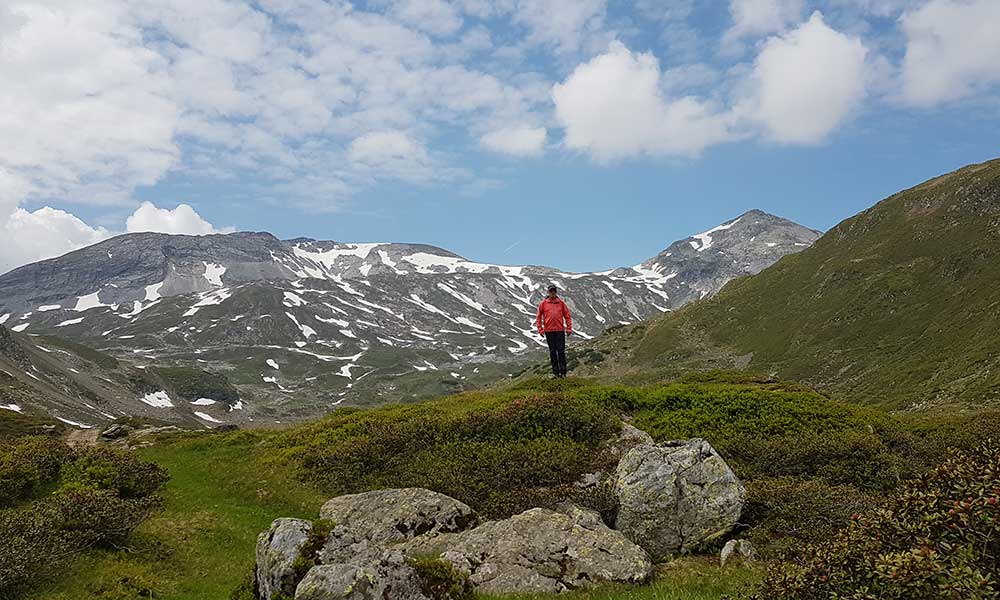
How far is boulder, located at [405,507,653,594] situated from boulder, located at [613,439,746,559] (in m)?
1.62

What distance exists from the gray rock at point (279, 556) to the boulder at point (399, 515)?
12.2 feet

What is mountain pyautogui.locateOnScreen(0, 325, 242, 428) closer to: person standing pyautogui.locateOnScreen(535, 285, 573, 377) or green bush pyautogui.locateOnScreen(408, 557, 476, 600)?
person standing pyautogui.locateOnScreen(535, 285, 573, 377)

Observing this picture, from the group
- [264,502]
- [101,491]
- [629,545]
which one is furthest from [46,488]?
[629,545]

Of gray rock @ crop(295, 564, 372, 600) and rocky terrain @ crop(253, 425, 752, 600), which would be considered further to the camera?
rocky terrain @ crop(253, 425, 752, 600)

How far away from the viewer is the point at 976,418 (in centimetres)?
2448

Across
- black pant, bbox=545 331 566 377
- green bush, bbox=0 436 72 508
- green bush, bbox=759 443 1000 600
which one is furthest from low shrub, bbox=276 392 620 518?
green bush, bbox=759 443 1000 600

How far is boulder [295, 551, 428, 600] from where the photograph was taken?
901cm

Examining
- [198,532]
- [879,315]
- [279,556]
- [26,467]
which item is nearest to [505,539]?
[279,556]

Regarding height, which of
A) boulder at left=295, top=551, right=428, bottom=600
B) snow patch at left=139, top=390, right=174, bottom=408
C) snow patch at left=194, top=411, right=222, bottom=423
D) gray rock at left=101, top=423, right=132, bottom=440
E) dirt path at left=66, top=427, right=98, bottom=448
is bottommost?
snow patch at left=194, top=411, right=222, bottom=423

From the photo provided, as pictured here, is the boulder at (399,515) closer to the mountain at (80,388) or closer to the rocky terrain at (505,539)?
the rocky terrain at (505,539)

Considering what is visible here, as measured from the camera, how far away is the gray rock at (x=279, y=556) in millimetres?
10492

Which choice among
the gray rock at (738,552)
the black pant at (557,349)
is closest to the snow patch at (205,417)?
the black pant at (557,349)

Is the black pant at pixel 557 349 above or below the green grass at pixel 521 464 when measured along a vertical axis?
above

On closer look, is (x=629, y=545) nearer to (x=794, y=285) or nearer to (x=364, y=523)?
(x=364, y=523)
